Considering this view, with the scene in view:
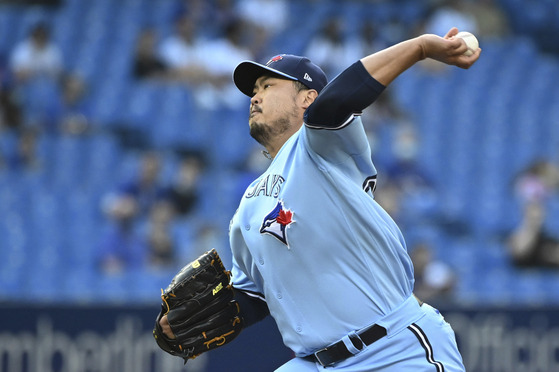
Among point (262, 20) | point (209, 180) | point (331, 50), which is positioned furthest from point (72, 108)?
point (331, 50)

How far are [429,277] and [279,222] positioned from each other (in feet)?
15.8

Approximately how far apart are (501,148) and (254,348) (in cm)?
456

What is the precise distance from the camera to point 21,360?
6.75 metres

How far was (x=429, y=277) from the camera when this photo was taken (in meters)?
7.80

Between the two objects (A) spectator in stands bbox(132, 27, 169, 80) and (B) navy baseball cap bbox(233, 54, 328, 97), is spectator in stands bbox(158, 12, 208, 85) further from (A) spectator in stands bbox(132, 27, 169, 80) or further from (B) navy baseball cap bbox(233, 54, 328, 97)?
(B) navy baseball cap bbox(233, 54, 328, 97)

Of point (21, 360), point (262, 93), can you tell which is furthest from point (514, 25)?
point (262, 93)

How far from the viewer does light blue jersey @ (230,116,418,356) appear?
3160 millimetres

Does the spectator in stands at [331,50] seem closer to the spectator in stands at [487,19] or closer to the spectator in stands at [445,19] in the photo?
the spectator in stands at [445,19]

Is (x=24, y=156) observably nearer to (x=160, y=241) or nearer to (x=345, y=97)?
(x=160, y=241)

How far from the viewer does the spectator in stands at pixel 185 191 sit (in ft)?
27.6

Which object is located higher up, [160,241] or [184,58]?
[184,58]

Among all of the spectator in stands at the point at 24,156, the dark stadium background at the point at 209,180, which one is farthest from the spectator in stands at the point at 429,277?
the spectator in stands at the point at 24,156

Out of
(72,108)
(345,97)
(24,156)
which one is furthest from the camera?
(72,108)

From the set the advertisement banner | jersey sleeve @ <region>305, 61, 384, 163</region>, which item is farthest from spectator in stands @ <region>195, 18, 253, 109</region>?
jersey sleeve @ <region>305, 61, 384, 163</region>
